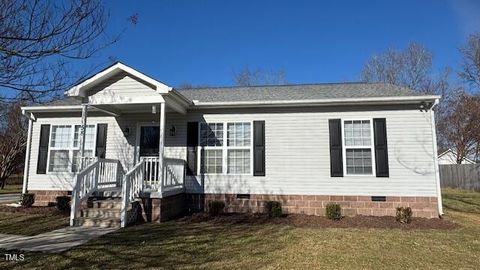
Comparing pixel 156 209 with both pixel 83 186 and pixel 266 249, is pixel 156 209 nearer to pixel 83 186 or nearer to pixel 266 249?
pixel 83 186

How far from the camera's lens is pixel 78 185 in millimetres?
7516

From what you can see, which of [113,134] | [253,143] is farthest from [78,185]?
[253,143]

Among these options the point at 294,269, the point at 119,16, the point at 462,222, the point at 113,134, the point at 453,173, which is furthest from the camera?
the point at 453,173

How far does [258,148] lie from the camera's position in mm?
9367

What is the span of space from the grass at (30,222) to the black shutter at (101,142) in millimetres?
2254

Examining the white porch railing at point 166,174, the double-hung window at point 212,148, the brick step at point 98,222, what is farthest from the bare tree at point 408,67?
the brick step at point 98,222

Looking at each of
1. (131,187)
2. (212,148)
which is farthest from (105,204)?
(212,148)

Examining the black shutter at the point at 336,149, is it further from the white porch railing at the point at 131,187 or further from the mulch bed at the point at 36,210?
the mulch bed at the point at 36,210

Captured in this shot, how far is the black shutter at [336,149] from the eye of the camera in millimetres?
8977

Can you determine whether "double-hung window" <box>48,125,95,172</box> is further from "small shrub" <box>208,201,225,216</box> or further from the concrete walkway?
"small shrub" <box>208,201,225,216</box>

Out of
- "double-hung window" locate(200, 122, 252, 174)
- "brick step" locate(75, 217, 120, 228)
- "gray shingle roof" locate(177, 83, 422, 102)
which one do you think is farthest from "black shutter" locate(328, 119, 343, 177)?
"brick step" locate(75, 217, 120, 228)

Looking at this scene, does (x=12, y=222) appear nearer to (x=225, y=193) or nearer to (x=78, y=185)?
(x=78, y=185)

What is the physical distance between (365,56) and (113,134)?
2219 centimetres

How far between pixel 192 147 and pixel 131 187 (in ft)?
8.27
